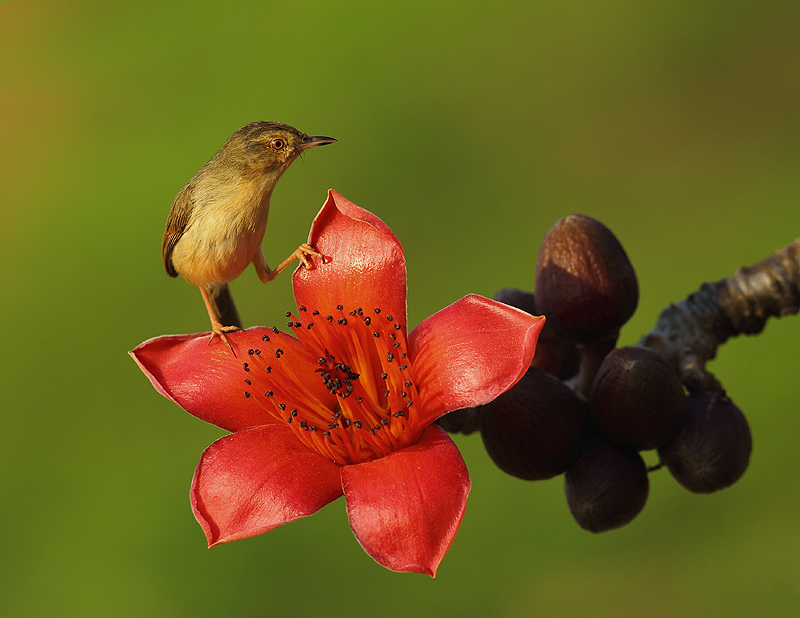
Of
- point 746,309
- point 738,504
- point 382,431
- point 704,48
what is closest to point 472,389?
point 382,431

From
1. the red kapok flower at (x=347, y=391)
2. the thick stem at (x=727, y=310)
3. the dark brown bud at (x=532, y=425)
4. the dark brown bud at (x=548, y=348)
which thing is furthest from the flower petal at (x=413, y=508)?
the thick stem at (x=727, y=310)

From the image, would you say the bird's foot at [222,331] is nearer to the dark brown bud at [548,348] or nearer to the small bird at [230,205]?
the small bird at [230,205]

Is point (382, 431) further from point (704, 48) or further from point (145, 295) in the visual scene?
point (704, 48)

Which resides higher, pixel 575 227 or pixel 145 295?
pixel 575 227

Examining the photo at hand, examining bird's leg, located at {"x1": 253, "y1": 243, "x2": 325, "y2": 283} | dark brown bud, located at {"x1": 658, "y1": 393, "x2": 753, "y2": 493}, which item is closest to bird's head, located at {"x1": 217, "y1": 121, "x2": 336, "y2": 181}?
bird's leg, located at {"x1": 253, "y1": 243, "x2": 325, "y2": 283}

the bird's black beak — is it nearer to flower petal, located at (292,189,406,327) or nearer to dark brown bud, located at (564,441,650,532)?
flower petal, located at (292,189,406,327)

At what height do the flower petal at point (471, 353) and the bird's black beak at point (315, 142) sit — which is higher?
the bird's black beak at point (315, 142)
